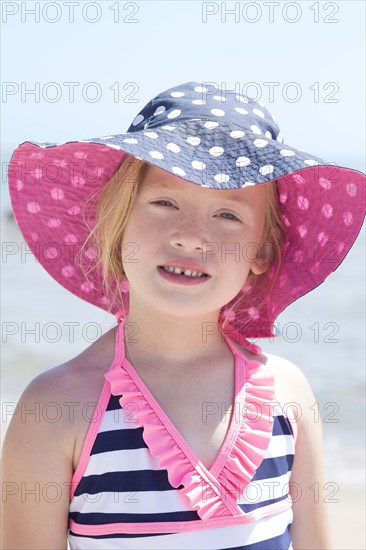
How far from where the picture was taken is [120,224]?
1946mm

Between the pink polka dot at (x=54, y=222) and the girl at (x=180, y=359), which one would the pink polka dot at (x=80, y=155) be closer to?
the girl at (x=180, y=359)

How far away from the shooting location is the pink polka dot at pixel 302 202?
208cm

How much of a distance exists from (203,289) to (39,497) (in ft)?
1.67

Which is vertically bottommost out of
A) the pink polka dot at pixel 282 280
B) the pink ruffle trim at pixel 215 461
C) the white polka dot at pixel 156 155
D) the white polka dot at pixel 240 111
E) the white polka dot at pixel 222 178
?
the pink ruffle trim at pixel 215 461

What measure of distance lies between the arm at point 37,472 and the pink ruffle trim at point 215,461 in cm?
14

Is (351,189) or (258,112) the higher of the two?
(258,112)

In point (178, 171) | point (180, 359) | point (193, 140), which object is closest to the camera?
point (178, 171)

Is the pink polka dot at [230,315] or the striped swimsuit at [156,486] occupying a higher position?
the pink polka dot at [230,315]

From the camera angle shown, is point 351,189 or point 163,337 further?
point 351,189

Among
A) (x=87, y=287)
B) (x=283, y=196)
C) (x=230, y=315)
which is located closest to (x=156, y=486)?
(x=230, y=315)

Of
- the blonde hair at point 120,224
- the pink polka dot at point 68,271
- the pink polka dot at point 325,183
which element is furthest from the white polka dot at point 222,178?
the pink polka dot at point 68,271

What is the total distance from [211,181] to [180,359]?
1.33 ft

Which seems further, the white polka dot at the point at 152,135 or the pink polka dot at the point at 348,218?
the pink polka dot at the point at 348,218

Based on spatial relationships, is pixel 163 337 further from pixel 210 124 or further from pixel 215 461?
pixel 210 124
